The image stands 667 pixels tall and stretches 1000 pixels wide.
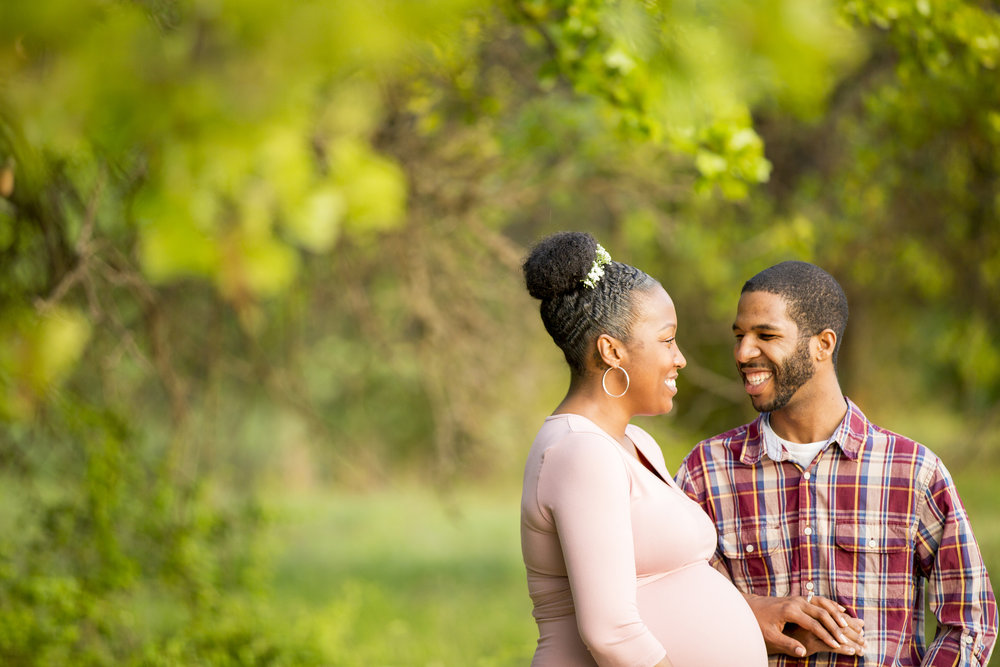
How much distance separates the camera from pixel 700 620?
2260 millimetres

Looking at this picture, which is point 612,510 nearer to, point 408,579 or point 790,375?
point 790,375

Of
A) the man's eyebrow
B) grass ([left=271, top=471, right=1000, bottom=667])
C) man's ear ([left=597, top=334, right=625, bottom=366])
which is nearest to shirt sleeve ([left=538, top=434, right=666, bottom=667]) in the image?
man's ear ([left=597, top=334, right=625, bottom=366])

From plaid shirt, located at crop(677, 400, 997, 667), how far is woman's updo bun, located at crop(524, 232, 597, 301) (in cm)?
68

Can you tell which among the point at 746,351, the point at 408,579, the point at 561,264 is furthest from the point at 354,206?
the point at 408,579

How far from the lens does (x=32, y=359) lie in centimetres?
230

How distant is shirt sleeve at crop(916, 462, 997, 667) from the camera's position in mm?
2285

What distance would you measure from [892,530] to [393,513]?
534 inches

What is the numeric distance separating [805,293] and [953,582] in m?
0.75

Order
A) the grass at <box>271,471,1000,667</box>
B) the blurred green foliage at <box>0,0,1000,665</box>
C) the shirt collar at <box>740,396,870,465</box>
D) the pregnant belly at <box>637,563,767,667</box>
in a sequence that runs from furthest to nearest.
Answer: the grass at <box>271,471,1000,667</box> → the shirt collar at <box>740,396,870,465</box> → the pregnant belly at <box>637,563,767,667</box> → the blurred green foliage at <box>0,0,1000,665</box>

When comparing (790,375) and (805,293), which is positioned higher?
(805,293)

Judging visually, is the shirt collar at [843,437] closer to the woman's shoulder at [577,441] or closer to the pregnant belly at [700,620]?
the pregnant belly at [700,620]

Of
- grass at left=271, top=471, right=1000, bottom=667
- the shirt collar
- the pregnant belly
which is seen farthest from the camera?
grass at left=271, top=471, right=1000, bottom=667

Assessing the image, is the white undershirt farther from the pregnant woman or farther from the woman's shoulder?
the woman's shoulder

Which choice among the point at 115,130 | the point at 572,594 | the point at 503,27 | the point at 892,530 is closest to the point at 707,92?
the point at 115,130
